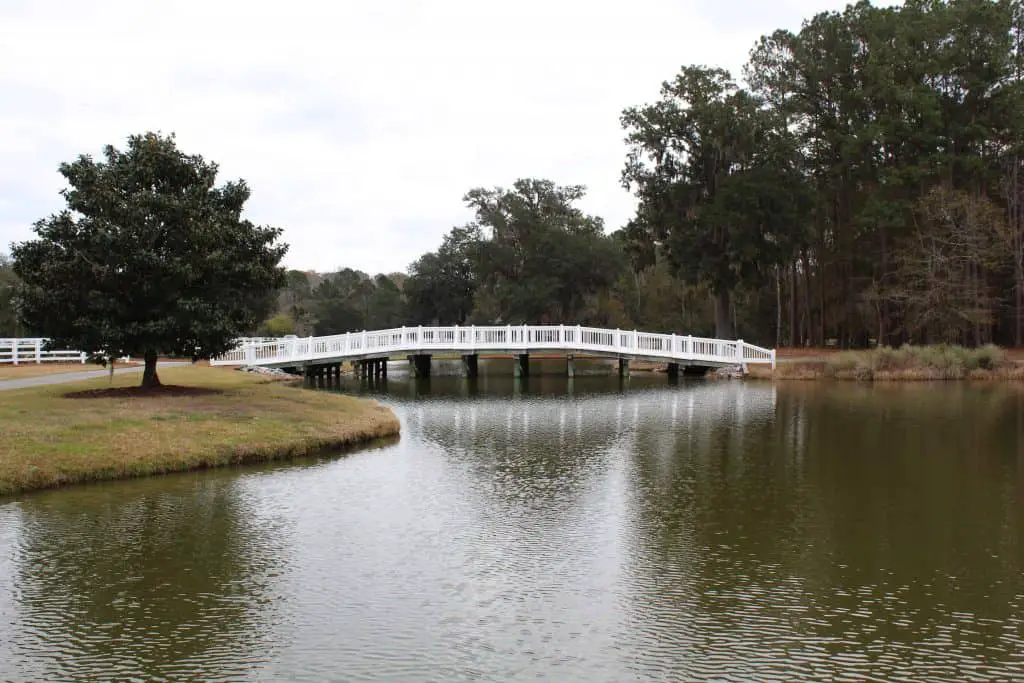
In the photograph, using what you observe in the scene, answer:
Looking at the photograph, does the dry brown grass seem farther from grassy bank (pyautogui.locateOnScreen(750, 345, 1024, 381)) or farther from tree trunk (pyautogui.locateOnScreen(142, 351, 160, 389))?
grassy bank (pyautogui.locateOnScreen(750, 345, 1024, 381))

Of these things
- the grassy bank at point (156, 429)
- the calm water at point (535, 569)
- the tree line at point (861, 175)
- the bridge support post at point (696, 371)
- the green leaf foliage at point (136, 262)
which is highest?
the tree line at point (861, 175)

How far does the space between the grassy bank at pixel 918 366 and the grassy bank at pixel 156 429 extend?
73.1ft

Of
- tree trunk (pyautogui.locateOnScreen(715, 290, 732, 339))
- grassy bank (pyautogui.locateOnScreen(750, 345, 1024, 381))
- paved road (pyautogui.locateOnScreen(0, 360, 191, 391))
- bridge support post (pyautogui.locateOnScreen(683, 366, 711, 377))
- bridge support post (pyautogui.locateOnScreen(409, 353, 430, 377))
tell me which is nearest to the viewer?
paved road (pyautogui.locateOnScreen(0, 360, 191, 391))

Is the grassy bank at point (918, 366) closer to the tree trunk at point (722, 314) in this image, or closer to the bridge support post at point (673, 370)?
the bridge support post at point (673, 370)

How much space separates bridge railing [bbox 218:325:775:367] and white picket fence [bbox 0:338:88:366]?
600 centimetres

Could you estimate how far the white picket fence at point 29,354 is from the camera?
117 ft

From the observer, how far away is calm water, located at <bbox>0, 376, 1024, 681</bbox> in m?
7.19

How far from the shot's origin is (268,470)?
52.1 ft

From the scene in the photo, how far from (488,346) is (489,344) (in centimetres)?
27

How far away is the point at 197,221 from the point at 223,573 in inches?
520

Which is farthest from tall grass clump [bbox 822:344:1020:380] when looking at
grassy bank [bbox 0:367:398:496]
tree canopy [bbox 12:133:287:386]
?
tree canopy [bbox 12:133:287:386]

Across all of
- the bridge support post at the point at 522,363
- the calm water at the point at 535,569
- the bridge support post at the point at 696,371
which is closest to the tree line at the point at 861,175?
the bridge support post at the point at 696,371

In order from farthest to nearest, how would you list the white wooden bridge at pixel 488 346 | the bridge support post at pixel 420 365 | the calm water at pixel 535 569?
the bridge support post at pixel 420 365
the white wooden bridge at pixel 488 346
the calm water at pixel 535 569

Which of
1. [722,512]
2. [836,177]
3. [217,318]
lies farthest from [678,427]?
[836,177]
